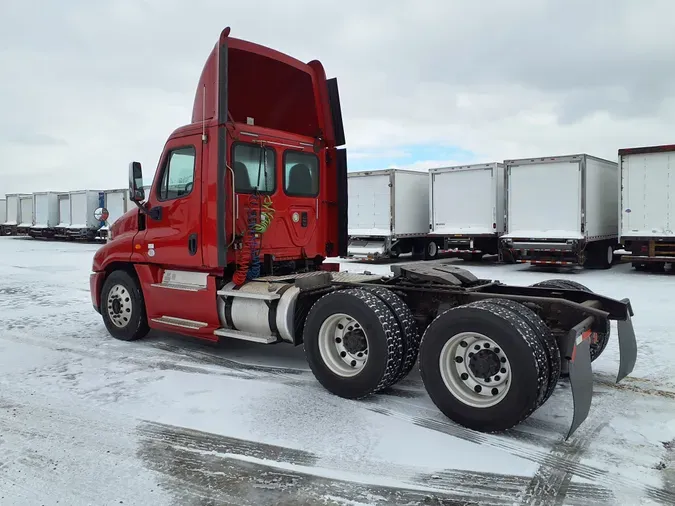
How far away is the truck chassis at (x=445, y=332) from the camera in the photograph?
14.0ft

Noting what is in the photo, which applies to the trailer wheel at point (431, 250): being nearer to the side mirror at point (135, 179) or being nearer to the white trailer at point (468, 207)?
the white trailer at point (468, 207)

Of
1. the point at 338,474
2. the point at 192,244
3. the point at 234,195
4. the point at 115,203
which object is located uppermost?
the point at 115,203

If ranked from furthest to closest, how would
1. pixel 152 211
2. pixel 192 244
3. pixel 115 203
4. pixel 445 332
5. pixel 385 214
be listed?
pixel 115 203 → pixel 385 214 → pixel 152 211 → pixel 192 244 → pixel 445 332

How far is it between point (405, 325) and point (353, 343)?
52 cm

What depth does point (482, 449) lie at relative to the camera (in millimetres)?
4188

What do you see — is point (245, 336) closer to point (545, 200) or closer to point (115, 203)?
point (545, 200)

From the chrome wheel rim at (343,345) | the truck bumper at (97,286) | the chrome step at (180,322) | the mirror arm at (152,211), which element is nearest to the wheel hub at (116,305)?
the truck bumper at (97,286)

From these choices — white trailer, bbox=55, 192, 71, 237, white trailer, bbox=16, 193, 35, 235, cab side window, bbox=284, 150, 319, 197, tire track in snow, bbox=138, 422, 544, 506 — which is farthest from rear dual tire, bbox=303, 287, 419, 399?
white trailer, bbox=16, 193, 35, 235

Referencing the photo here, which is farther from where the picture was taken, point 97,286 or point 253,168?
point 97,286

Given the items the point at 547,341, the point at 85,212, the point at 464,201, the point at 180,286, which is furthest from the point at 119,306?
the point at 85,212

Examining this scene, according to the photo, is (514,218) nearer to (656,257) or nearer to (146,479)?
(656,257)

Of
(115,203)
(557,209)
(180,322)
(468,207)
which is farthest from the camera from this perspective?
(115,203)

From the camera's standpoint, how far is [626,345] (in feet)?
17.2

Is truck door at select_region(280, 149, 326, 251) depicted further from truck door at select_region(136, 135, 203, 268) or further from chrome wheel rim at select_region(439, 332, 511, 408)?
chrome wheel rim at select_region(439, 332, 511, 408)
